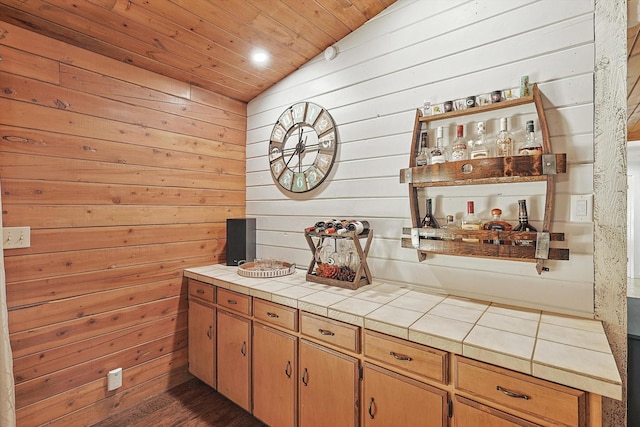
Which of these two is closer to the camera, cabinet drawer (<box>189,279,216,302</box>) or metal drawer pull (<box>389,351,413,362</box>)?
metal drawer pull (<box>389,351,413,362</box>)

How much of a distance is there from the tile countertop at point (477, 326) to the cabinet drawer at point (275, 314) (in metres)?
0.04

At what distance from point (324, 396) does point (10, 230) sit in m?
1.88

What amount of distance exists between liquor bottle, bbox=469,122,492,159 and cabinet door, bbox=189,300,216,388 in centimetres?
190

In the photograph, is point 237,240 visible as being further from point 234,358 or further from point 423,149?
point 423,149

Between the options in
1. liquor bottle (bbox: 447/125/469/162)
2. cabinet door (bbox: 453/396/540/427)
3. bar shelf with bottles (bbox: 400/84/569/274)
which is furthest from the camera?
liquor bottle (bbox: 447/125/469/162)

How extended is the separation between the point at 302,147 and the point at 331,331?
4.65 feet

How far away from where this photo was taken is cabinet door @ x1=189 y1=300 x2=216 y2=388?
7.24ft

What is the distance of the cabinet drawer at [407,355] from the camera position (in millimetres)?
1220

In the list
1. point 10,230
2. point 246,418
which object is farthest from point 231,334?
point 10,230

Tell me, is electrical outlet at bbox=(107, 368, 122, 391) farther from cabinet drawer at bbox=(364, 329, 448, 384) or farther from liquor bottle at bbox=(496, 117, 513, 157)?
liquor bottle at bbox=(496, 117, 513, 157)

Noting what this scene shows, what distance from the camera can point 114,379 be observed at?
205 cm

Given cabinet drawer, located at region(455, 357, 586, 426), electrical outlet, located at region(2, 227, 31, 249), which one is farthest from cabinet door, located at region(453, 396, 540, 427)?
electrical outlet, located at region(2, 227, 31, 249)

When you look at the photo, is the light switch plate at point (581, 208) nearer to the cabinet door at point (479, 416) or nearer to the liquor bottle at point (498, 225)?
the liquor bottle at point (498, 225)

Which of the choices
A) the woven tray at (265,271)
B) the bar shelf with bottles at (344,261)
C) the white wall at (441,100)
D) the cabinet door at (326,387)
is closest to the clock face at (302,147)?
the white wall at (441,100)
